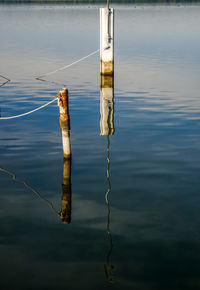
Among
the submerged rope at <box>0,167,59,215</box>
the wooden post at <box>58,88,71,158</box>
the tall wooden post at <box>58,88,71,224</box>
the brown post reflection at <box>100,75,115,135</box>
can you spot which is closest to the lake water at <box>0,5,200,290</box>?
the submerged rope at <box>0,167,59,215</box>

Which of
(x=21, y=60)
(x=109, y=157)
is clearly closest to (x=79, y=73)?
(x=21, y=60)

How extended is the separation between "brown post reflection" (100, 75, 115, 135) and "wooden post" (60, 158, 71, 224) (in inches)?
159

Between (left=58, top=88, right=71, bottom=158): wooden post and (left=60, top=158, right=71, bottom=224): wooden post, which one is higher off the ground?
(left=58, top=88, right=71, bottom=158): wooden post

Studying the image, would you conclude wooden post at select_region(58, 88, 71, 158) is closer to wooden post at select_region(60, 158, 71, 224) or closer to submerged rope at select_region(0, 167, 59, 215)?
wooden post at select_region(60, 158, 71, 224)

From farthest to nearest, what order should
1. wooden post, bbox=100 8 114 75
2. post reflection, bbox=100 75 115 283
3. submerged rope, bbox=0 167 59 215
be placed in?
wooden post, bbox=100 8 114 75 → submerged rope, bbox=0 167 59 215 → post reflection, bbox=100 75 115 283

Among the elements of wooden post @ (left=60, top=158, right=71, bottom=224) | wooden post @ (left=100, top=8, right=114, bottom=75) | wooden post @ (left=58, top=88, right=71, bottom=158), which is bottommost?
wooden post @ (left=60, top=158, right=71, bottom=224)

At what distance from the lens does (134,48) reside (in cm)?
4362

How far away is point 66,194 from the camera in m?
10.8

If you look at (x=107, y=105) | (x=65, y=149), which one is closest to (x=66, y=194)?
(x=65, y=149)

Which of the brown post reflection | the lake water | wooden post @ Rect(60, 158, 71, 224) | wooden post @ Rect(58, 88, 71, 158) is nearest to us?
the lake water

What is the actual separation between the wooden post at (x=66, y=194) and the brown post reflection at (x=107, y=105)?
4049mm

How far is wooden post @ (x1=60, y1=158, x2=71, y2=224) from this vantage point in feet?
31.8

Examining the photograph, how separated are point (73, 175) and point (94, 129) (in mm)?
5024

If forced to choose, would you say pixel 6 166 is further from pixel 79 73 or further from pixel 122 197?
pixel 79 73
